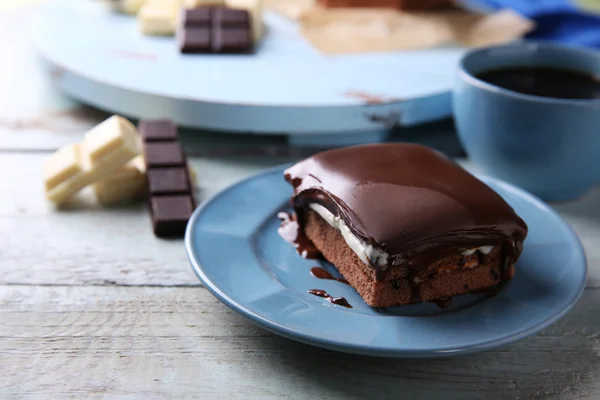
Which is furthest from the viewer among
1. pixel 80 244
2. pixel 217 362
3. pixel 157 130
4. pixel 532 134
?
pixel 157 130

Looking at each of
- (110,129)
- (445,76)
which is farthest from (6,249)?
(445,76)

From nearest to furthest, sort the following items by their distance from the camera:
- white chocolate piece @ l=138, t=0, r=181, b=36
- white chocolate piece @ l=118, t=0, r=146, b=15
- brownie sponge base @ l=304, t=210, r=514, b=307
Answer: brownie sponge base @ l=304, t=210, r=514, b=307, white chocolate piece @ l=138, t=0, r=181, b=36, white chocolate piece @ l=118, t=0, r=146, b=15

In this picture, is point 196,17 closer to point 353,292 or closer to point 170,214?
point 170,214

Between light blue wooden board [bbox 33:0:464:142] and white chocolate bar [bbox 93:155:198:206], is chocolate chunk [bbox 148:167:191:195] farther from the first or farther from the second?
light blue wooden board [bbox 33:0:464:142]

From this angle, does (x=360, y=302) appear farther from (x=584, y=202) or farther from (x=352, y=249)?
(x=584, y=202)

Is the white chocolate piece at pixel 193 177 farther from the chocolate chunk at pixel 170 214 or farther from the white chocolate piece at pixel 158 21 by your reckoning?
the white chocolate piece at pixel 158 21

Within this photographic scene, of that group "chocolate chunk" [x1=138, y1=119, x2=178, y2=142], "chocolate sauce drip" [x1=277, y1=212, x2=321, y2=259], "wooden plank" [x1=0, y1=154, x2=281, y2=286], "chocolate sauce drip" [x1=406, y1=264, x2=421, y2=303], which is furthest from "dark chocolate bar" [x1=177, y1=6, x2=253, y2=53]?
"chocolate sauce drip" [x1=406, y1=264, x2=421, y2=303]

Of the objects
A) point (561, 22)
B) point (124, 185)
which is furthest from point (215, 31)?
point (561, 22)
